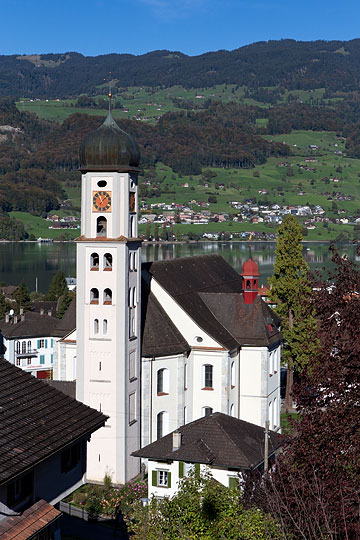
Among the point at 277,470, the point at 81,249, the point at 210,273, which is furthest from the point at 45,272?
the point at 277,470

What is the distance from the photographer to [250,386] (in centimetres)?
4534

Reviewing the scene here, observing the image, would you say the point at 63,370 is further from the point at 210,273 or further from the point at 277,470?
the point at 277,470

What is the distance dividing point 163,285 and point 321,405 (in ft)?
86.2

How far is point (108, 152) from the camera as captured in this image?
3878 centimetres

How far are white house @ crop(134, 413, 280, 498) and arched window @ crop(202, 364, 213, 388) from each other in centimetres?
969

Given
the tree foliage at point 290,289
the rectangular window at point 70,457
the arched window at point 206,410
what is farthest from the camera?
the tree foliage at point 290,289

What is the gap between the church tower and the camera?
38656 millimetres

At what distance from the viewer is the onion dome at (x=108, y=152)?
38750 mm

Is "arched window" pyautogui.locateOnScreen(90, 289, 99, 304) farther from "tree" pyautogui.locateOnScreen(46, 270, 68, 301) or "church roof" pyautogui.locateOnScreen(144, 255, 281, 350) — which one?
"tree" pyautogui.locateOnScreen(46, 270, 68, 301)

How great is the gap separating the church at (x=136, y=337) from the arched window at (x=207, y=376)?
0.05 m

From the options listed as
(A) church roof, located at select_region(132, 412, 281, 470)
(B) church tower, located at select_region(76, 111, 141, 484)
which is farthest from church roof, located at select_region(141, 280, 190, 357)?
(A) church roof, located at select_region(132, 412, 281, 470)

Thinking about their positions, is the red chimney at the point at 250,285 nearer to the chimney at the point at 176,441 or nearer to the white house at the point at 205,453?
the white house at the point at 205,453

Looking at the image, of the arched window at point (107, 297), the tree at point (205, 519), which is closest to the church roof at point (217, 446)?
the arched window at point (107, 297)

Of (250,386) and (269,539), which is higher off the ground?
(269,539)
